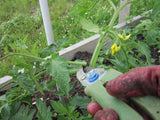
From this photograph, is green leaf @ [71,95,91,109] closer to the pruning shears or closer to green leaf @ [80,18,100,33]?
the pruning shears

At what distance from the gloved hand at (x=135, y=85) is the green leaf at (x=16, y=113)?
1.49ft

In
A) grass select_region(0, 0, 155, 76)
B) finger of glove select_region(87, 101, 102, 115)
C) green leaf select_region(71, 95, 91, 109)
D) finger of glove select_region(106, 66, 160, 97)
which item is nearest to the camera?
finger of glove select_region(106, 66, 160, 97)

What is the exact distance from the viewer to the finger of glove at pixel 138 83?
553mm

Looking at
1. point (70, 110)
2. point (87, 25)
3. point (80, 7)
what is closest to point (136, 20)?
point (80, 7)

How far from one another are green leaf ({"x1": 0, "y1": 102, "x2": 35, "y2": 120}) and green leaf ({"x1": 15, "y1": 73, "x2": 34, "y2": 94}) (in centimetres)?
19

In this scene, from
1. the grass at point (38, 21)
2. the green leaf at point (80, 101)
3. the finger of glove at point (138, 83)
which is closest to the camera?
the finger of glove at point (138, 83)

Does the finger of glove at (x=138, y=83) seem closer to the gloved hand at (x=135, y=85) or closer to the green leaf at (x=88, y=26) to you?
the gloved hand at (x=135, y=85)

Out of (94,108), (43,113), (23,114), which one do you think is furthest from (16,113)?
(94,108)

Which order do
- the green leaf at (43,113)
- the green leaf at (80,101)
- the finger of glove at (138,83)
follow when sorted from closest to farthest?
1. the finger of glove at (138,83)
2. the green leaf at (43,113)
3. the green leaf at (80,101)

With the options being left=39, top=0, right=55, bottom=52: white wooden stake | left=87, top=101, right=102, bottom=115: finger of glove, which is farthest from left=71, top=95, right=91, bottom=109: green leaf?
left=39, top=0, right=55, bottom=52: white wooden stake

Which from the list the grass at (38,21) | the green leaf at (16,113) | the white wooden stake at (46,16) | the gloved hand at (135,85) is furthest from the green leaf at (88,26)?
the grass at (38,21)

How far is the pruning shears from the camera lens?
1.93 feet

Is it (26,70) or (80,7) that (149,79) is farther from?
(80,7)

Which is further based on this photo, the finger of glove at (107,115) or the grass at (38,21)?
the grass at (38,21)
